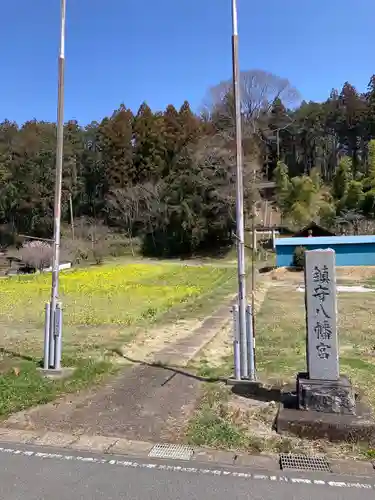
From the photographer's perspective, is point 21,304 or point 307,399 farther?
point 21,304

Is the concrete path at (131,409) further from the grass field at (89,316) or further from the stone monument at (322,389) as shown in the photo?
the stone monument at (322,389)

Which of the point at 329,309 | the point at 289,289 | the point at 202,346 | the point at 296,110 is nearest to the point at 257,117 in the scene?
the point at 296,110

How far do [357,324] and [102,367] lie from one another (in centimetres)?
610

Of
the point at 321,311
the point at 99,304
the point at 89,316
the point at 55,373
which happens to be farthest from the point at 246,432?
the point at 99,304

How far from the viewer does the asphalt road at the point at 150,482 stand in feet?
10.4

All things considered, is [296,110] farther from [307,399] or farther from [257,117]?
[307,399]

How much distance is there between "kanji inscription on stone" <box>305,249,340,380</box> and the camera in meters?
4.70

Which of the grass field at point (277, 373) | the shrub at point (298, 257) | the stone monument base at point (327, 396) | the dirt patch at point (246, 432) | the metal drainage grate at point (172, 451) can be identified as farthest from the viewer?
the shrub at point (298, 257)

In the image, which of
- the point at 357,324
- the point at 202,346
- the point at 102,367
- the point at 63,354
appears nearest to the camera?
the point at 102,367

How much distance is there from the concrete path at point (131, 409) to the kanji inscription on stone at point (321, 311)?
1.49 metres

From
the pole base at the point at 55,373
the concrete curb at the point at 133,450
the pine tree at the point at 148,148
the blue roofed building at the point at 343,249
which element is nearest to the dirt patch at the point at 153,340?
the pole base at the point at 55,373

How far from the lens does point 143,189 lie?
41.2 m

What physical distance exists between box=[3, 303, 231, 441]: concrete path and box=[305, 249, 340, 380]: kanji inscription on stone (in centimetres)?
149

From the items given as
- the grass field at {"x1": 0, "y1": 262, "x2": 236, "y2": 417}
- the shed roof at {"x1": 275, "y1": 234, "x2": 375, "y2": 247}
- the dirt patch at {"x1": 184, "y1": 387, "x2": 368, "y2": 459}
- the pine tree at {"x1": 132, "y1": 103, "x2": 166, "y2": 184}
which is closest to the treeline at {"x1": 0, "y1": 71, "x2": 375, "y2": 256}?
the pine tree at {"x1": 132, "y1": 103, "x2": 166, "y2": 184}
